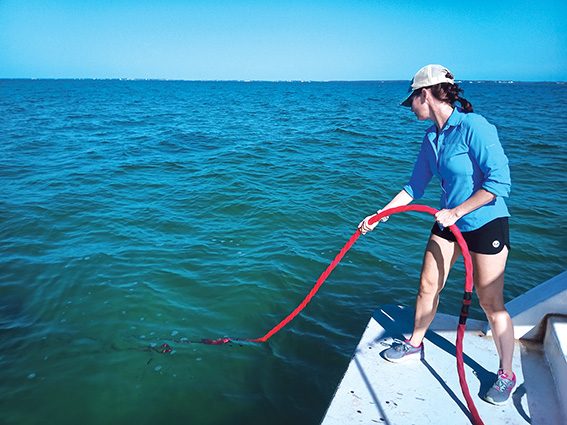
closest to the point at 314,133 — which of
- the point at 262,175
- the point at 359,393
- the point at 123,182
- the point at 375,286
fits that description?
the point at 262,175

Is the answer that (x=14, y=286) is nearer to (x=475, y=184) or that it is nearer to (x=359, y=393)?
(x=359, y=393)

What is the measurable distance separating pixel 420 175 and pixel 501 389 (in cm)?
161

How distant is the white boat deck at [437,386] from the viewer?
8.30ft

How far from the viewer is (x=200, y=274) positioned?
575cm

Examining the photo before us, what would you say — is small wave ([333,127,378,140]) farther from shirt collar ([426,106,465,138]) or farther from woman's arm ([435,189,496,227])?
woman's arm ([435,189,496,227])

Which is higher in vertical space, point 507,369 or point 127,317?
point 507,369

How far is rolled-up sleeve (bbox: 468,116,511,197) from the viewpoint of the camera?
2.32m

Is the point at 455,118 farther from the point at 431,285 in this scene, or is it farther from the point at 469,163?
the point at 431,285

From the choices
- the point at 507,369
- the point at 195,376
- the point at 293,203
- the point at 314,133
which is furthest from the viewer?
the point at 314,133

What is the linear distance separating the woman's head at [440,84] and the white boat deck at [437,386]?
1.94 metres

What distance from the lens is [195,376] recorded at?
150 inches

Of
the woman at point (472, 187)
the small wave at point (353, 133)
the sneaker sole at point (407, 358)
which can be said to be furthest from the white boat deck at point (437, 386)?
the small wave at point (353, 133)

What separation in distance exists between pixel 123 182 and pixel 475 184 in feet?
32.2

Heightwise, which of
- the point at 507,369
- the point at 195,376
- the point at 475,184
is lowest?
the point at 195,376
